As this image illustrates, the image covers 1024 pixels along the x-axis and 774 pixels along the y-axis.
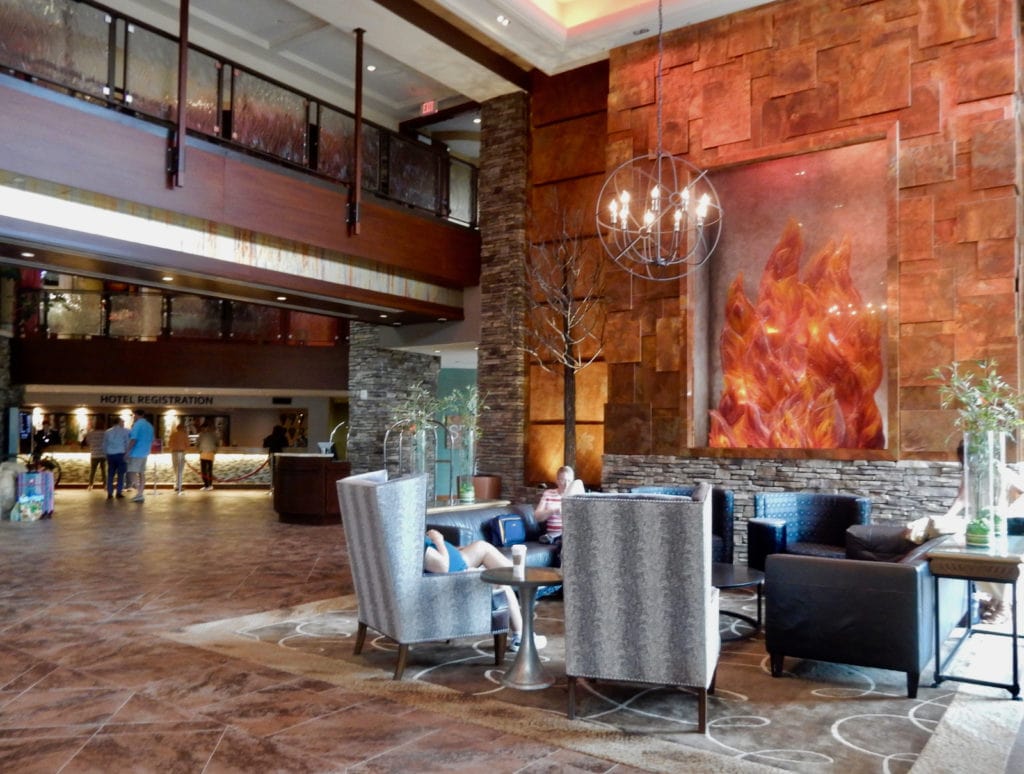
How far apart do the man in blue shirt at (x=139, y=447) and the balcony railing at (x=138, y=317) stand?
1.97 meters

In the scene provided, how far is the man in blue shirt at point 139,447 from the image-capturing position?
12938 mm

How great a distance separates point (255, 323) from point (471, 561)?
11.5 meters

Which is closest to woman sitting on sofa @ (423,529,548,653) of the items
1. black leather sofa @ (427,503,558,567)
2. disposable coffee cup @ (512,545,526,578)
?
disposable coffee cup @ (512,545,526,578)

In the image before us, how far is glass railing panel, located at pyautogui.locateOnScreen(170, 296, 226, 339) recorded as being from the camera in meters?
14.6

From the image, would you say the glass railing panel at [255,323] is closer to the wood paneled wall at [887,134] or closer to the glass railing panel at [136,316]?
the glass railing panel at [136,316]

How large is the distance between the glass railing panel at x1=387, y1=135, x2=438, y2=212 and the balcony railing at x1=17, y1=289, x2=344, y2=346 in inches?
204

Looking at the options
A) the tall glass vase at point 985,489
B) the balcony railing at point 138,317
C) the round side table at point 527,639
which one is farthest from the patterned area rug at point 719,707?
the balcony railing at point 138,317

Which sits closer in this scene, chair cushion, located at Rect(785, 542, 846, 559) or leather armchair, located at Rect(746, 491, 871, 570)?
chair cushion, located at Rect(785, 542, 846, 559)

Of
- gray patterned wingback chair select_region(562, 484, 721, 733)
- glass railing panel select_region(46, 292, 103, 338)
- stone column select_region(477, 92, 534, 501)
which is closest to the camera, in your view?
gray patterned wingback chair select_region(562, 484, 721, 733)

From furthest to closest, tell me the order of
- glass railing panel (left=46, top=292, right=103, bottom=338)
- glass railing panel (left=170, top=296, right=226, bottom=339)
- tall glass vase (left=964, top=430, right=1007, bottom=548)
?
glass railing panel (left=170, top=296, right=226, bottom=339) → glass railing panel (left=46, top=292, right=103, bottom=338) → tall glass vase (left=964, top=430, right=1007, bottom=548)

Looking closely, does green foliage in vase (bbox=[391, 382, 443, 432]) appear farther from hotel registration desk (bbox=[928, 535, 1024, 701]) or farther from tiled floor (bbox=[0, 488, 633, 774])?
hotel registration desk (bbox=[928, 535, 1024, 701])

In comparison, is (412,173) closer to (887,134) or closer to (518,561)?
(887,134)

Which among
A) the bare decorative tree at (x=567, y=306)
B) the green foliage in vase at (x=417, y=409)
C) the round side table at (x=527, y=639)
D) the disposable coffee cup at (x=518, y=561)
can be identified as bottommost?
the round side table at (x=527, y=639)

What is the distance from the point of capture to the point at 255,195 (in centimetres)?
794
